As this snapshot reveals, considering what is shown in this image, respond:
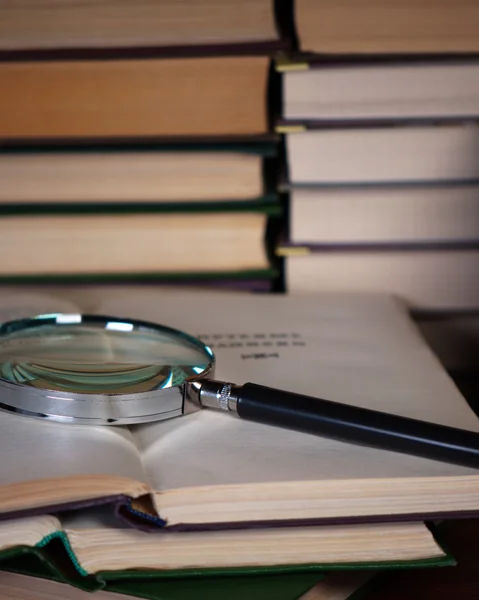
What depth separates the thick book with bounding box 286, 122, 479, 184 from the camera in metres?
0.83

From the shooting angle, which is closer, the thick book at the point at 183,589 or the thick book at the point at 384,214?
the thick book at the point at 183,589

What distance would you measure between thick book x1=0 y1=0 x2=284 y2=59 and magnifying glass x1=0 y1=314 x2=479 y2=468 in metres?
0.28

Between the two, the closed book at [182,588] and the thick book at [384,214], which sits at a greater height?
the thick book at [384,214]

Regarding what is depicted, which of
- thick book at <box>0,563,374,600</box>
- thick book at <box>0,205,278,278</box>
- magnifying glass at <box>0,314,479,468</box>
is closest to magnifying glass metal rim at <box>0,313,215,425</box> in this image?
magnifying glass at <box>0,314,479,468</box>

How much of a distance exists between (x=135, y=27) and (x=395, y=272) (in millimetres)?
368

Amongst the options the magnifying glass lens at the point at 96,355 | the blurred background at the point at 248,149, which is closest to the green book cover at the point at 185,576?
the magnifying glass lens at the point at 96,355

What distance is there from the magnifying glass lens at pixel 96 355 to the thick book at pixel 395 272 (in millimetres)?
216

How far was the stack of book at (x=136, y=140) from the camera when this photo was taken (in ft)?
2.60

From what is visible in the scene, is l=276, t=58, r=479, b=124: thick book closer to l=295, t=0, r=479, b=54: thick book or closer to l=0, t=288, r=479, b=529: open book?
l=295, t=0, r=479, b=54: thick book

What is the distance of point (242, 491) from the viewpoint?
1.79 ft

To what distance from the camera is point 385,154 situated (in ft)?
2.76

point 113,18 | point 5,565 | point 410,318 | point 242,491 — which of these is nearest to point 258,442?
point 242,491

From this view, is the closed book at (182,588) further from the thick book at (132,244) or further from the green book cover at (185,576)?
the thick book at (132,244)

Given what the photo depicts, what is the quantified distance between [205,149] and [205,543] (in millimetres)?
429
